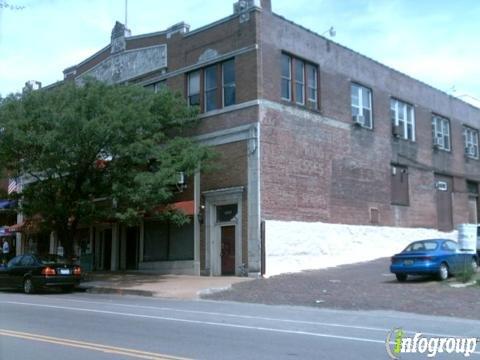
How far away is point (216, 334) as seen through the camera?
34.2ft

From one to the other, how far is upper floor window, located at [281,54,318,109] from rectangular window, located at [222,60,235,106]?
2121 millimetres

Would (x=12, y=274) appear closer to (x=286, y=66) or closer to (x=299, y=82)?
(x=286, y=66)

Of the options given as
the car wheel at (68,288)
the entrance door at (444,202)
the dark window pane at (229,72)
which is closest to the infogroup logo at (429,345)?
the car wheel at (68,288)

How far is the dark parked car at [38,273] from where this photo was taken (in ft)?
66.8

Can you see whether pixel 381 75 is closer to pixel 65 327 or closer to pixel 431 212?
pixel 431 212

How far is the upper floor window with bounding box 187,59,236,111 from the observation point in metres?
25.5

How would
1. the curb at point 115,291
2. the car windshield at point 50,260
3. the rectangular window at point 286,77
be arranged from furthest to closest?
the rectangular window at point 286,77, the car windshield at point 50,260, the curb at point 115,291

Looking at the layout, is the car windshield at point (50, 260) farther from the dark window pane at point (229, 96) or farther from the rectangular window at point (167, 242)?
the dark window pane at point (229, 96)

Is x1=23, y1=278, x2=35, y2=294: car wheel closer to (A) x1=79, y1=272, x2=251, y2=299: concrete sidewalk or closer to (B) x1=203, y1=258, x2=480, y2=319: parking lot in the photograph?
(A) x1=79, y1=272, x2=251, y2=299: concrete sidewalk

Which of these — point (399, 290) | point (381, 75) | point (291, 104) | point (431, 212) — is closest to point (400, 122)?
point (381, 75)

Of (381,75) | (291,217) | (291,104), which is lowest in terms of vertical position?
(291,217)

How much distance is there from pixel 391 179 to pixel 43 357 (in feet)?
84.0

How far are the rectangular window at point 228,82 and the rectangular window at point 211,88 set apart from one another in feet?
1.82

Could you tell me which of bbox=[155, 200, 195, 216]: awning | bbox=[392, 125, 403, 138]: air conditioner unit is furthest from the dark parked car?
bbox=[392, 125, 403, 138]: air conditioner unit
